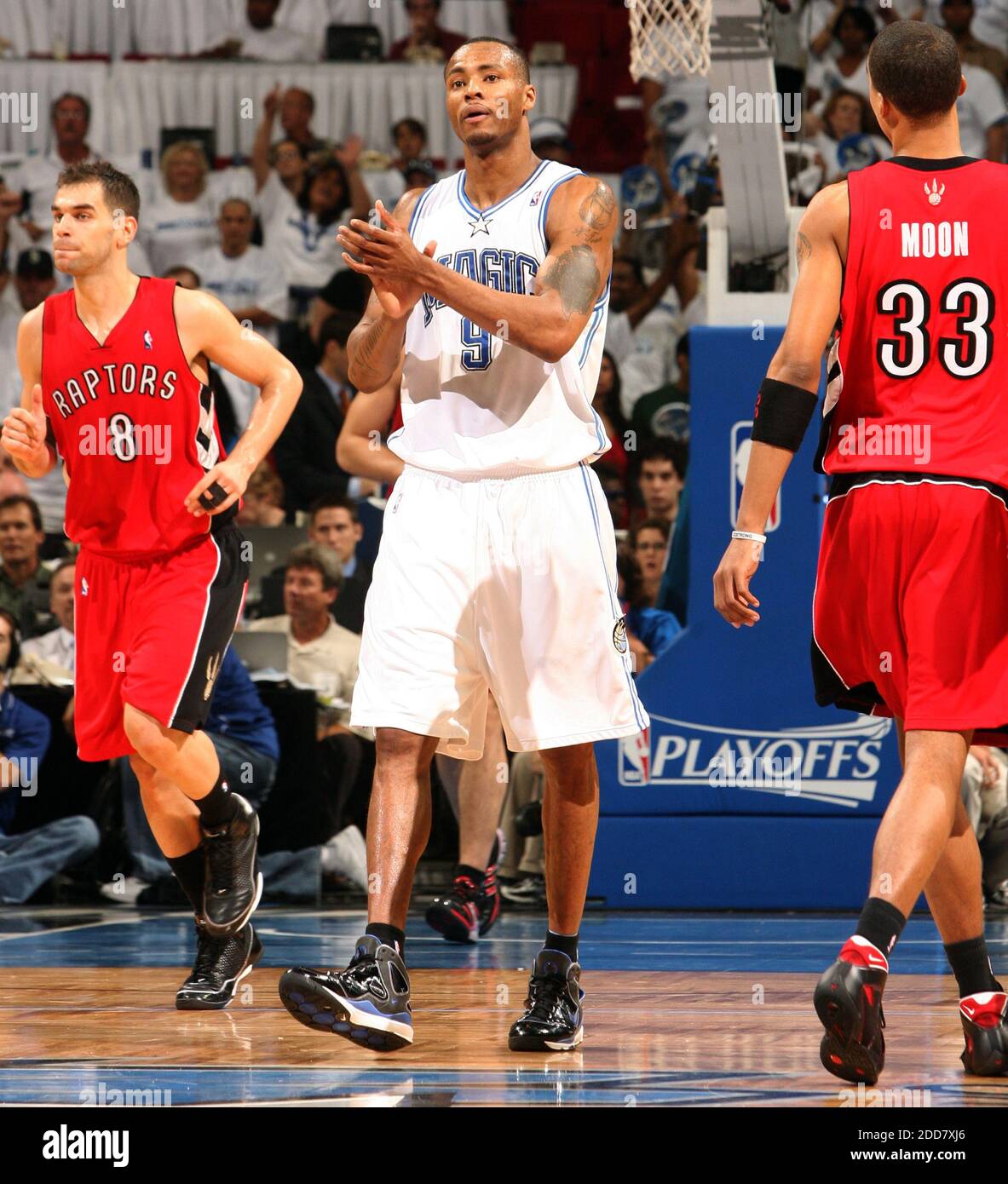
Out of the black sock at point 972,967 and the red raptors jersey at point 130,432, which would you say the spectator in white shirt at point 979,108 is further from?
the black sock at point 972,967

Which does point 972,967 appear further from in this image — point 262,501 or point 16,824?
point 262,501

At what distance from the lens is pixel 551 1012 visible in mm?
3979

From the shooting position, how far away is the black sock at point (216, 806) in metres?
5.04

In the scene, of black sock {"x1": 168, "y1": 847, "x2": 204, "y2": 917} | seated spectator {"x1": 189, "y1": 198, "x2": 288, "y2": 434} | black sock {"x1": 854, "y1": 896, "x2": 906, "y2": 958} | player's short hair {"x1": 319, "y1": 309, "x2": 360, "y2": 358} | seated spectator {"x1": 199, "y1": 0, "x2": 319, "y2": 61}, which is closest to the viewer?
black sock {"x1": 854, "y1": 896, "x2": 906, "y2": 958}

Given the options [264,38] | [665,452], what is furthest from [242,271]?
[665,452]

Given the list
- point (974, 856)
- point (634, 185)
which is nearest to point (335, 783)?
point (974, 856)

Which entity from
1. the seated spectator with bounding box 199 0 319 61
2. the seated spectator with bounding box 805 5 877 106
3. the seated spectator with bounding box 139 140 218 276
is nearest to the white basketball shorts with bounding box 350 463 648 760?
the seated spectator with bounding box 139 140 218 276

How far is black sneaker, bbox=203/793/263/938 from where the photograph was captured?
5.01 m

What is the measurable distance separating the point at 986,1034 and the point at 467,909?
2.87 meters

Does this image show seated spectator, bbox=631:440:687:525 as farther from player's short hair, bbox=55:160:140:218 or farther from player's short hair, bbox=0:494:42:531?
player's short hair, bbox=55:160:140:218

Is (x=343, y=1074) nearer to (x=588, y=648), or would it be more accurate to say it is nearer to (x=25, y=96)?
(x=588, y=648)

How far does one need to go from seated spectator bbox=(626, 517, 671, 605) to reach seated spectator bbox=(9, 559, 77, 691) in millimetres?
2697

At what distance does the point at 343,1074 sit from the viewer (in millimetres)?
3580

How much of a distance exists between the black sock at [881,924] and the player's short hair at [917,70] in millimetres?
1695
